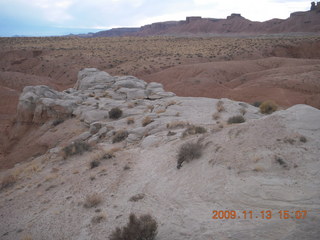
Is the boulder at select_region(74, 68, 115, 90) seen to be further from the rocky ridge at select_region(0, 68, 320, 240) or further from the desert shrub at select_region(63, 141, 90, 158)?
the desert shrub at select_region(63, 141, 90, 158)

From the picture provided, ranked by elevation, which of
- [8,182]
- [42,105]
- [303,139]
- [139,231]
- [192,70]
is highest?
[192,70]

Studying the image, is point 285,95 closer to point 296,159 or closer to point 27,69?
point 296,159

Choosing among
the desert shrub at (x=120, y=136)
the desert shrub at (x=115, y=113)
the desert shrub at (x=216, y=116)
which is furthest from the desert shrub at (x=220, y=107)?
the desert shrub at (x=115, y=113)

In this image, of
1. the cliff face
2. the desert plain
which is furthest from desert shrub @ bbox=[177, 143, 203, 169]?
the cliff face

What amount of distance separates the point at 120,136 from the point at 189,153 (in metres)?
4.65

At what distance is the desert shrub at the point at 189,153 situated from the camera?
21.9 feet

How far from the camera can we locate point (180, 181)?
6070 mm

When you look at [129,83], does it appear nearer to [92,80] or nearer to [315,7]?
[92,80]

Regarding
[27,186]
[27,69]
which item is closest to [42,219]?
[27,186]

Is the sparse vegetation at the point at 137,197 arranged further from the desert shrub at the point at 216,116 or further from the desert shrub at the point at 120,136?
the desert shrub at the point at 216,116

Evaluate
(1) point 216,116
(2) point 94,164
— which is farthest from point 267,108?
(2) point 94,164

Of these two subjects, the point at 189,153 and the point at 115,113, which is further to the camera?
the point at 115,113
